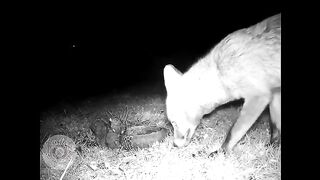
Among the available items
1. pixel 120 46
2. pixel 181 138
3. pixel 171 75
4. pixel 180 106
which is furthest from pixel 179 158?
pixel 120 46

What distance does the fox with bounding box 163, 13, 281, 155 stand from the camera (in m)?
3.49

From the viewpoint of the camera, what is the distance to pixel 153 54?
45.2 ft

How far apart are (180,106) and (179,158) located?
84 cm

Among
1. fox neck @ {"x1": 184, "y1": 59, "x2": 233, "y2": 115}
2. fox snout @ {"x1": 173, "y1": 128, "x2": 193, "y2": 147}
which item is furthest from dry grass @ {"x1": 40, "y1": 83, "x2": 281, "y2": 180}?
fox neck @ {"x1": 184, "y1": 59, "x2": 233, "y2": 115}

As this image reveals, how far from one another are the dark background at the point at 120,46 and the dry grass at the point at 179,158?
3.43 metres

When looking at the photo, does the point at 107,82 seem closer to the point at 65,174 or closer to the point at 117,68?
the point at 117,68

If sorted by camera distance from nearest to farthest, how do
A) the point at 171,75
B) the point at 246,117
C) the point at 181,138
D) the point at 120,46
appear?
the point at 246,117
the point at 171,75
the point at 181,138
the point at 120,46

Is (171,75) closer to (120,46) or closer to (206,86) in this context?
(206,86)

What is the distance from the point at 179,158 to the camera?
4168 mm

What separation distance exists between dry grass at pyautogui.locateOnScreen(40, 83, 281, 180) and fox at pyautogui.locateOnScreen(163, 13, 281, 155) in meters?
0.27

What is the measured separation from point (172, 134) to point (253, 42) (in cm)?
225

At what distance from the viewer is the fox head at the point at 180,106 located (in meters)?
4.29

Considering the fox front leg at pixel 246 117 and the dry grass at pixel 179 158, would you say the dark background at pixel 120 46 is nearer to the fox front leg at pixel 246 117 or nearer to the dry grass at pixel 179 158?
the dry grass at pixel 179 158

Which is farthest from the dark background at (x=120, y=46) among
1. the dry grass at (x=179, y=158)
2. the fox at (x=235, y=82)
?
the fox at (x=235, y=82)
